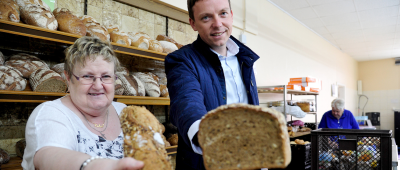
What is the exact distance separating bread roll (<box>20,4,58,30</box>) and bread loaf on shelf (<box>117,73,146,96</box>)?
62 centimetres

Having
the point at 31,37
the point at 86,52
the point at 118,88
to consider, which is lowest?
the point at 118,88

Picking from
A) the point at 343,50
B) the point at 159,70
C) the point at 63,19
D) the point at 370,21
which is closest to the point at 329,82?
the point at 343,50

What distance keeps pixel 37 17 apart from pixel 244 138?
1620 millimetres

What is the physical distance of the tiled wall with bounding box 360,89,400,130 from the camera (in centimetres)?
997

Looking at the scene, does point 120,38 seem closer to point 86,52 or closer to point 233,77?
point 86,52

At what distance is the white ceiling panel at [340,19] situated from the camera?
17.7 ft

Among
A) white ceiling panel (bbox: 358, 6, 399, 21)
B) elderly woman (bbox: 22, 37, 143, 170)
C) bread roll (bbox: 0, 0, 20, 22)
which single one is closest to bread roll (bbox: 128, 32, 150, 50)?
bread roll (bbox: 0, 0, 20, 22)

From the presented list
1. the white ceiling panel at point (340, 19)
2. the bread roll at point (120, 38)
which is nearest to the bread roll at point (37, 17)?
the bread roll at point (120, 38)

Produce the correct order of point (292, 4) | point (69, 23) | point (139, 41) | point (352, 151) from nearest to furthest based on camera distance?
1. point (352, 151)
2. point (69, 23)
3. point (139, 41)
4. point (292, 4)

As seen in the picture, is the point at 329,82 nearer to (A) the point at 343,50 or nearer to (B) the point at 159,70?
(A) the point at 343,50

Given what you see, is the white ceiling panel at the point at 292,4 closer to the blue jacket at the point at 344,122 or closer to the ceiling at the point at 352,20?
the ceiling at the point at 352,20

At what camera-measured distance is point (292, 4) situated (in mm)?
4879

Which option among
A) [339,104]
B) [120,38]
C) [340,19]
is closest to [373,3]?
[340,19]

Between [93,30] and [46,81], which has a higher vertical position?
[93,30]
